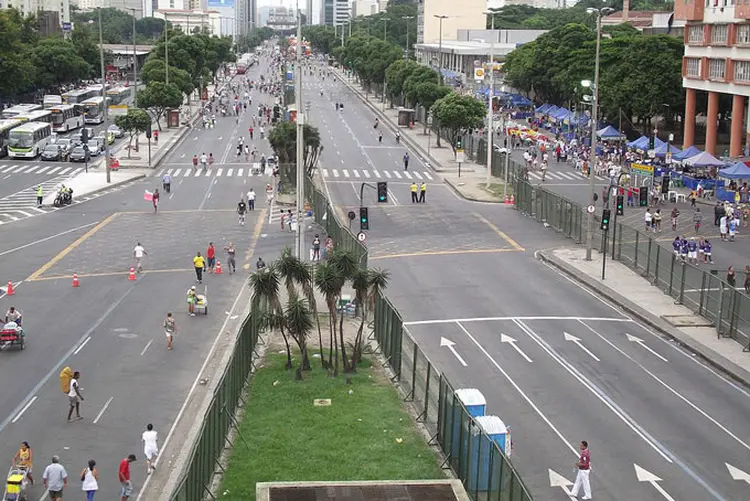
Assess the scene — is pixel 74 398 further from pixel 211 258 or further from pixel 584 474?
pixel 211 258

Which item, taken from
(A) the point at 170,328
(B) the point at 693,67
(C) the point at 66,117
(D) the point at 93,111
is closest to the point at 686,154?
(B) the point at 693,67

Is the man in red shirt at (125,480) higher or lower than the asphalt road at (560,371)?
higher

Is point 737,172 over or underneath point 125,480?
over

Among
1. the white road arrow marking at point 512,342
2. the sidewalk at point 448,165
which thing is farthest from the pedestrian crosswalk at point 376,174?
the white road arrow marking at point 512,342

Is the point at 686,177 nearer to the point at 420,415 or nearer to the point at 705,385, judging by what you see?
the point at 705,385

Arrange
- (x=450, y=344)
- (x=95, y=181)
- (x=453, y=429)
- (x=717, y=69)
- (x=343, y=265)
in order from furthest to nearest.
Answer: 1. (x=717, y=69)
2. (x=95, y=181)
3. (x=450, y=344)
4. (x=343, y=265)
5. (x=453, y=429)

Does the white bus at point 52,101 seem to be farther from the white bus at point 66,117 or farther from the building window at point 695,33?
the building window at point 695,33

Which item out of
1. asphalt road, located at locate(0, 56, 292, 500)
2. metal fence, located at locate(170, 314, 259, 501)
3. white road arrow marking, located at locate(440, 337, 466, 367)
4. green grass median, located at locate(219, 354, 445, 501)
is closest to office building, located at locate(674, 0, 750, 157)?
asphalt road, located at locate(0, 56, 292, 500)
